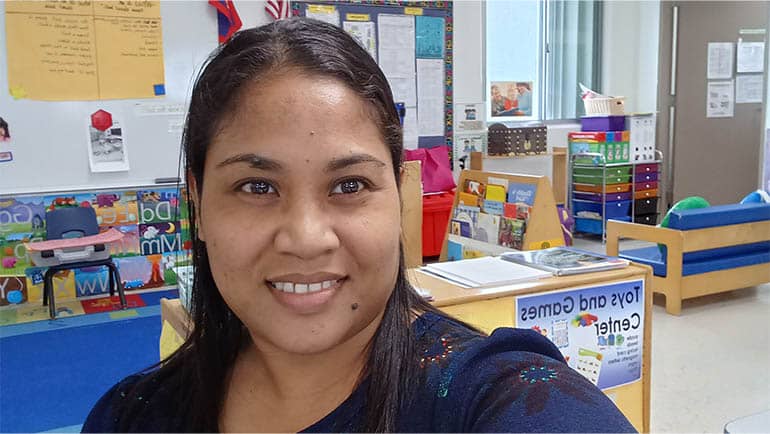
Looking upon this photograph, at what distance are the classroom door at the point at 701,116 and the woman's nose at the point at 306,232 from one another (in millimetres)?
7026

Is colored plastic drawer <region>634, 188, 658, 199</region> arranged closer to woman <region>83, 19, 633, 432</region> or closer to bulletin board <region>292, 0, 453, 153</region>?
bulletin board <region>292, 0, 453, 153</region>

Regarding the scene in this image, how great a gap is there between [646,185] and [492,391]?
631cm

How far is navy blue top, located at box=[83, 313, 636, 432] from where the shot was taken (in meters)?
0.65

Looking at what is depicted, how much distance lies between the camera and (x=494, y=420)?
67cm

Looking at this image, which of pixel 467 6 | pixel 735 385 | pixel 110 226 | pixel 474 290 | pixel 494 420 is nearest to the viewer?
pixel 494 420

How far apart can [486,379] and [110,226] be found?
4518 mm

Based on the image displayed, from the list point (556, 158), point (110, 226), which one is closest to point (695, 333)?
point (556, 158)

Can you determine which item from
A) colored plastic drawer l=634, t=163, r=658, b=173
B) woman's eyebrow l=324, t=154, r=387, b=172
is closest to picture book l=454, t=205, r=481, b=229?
woman's eyebrow l=324, t=154, r=387, b=172

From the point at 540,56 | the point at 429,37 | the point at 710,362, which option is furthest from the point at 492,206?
the point at 540,56

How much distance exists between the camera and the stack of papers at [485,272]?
2049mm

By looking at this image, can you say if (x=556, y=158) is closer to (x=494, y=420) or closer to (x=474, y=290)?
(x=474, y=290)

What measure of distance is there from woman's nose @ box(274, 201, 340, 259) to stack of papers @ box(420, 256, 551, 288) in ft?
4.43

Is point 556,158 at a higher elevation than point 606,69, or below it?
below

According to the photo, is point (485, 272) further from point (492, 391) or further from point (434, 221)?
point (434, 221)
